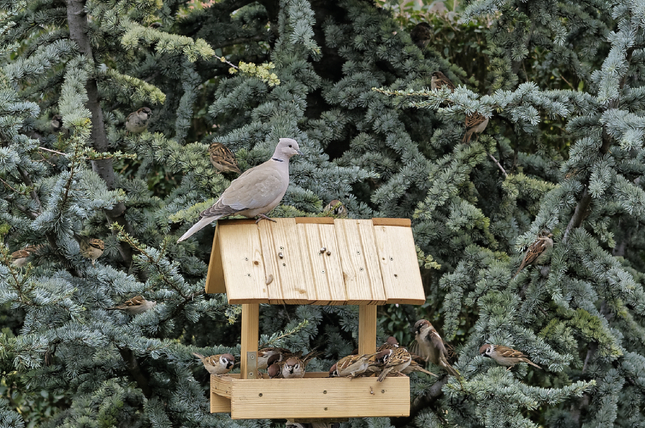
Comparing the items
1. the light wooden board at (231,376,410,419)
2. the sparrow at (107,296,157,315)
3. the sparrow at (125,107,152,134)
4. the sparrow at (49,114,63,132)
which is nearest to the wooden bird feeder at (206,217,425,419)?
the light wooden board at (231,376,410,419)

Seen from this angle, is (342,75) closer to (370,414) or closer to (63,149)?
(63,149)

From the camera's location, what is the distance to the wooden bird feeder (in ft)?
9.48

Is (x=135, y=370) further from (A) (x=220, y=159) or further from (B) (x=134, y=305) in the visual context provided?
(A) (x=220, y=159)

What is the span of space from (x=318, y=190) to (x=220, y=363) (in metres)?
1.18

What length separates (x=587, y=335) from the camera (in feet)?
12.4

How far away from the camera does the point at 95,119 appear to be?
4.24 metres

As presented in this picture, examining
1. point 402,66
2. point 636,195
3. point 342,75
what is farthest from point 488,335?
point 342,75

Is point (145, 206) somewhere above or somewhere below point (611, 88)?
below

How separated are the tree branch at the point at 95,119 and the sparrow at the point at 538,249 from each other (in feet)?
7.00

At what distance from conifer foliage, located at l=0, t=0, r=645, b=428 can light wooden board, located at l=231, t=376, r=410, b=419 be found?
0.34 meters

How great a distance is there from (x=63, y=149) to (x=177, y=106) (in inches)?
44.7

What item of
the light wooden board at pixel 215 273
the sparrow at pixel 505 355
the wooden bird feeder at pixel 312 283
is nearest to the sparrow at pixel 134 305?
the light wooden board at pixel 215 273

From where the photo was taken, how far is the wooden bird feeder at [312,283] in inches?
114

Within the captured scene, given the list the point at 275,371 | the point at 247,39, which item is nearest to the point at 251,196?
the point at 275,371
